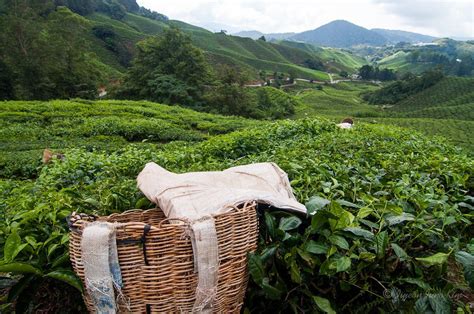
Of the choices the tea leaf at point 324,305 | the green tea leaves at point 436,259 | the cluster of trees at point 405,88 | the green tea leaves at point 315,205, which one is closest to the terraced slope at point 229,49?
the cluster of trees at point 405,88

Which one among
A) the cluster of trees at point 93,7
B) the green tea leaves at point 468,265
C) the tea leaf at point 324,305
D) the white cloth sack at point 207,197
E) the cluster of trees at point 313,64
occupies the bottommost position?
the cluster of trees at point 313,64

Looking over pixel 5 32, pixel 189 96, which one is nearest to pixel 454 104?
pixel 189 96

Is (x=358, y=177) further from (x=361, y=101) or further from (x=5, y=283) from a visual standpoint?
(x=361, y=101)

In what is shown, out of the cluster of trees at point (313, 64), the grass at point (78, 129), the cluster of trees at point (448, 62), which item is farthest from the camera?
→ the cluster of trees at point (313, 64)

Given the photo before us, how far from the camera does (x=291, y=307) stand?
2025 mm

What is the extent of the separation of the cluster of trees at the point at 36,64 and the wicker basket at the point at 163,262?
2963 centimetres

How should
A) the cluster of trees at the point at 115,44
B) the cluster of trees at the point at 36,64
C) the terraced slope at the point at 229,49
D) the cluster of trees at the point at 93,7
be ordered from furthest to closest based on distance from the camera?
the cluster of trees at the point at 93,7
the terraced slope at the point at 229,49
the cluster of trees at the point at 115,44
the cluster of trees at the point at 36,64

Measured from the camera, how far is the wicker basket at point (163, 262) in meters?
1.56

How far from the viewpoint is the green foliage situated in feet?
103

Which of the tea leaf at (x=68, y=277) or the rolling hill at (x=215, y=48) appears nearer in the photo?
the tea leaf at (x=68, y=277)

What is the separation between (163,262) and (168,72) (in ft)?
113

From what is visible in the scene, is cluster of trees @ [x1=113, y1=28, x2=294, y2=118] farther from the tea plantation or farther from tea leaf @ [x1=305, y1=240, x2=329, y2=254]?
tea leaf @ [x1=305, y1=240, x2=329, y2=254]

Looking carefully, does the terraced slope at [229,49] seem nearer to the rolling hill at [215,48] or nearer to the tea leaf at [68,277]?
the rolling hill at [215,48]

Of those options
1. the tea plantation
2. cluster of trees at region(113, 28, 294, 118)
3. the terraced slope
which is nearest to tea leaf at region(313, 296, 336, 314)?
the tea plantation
